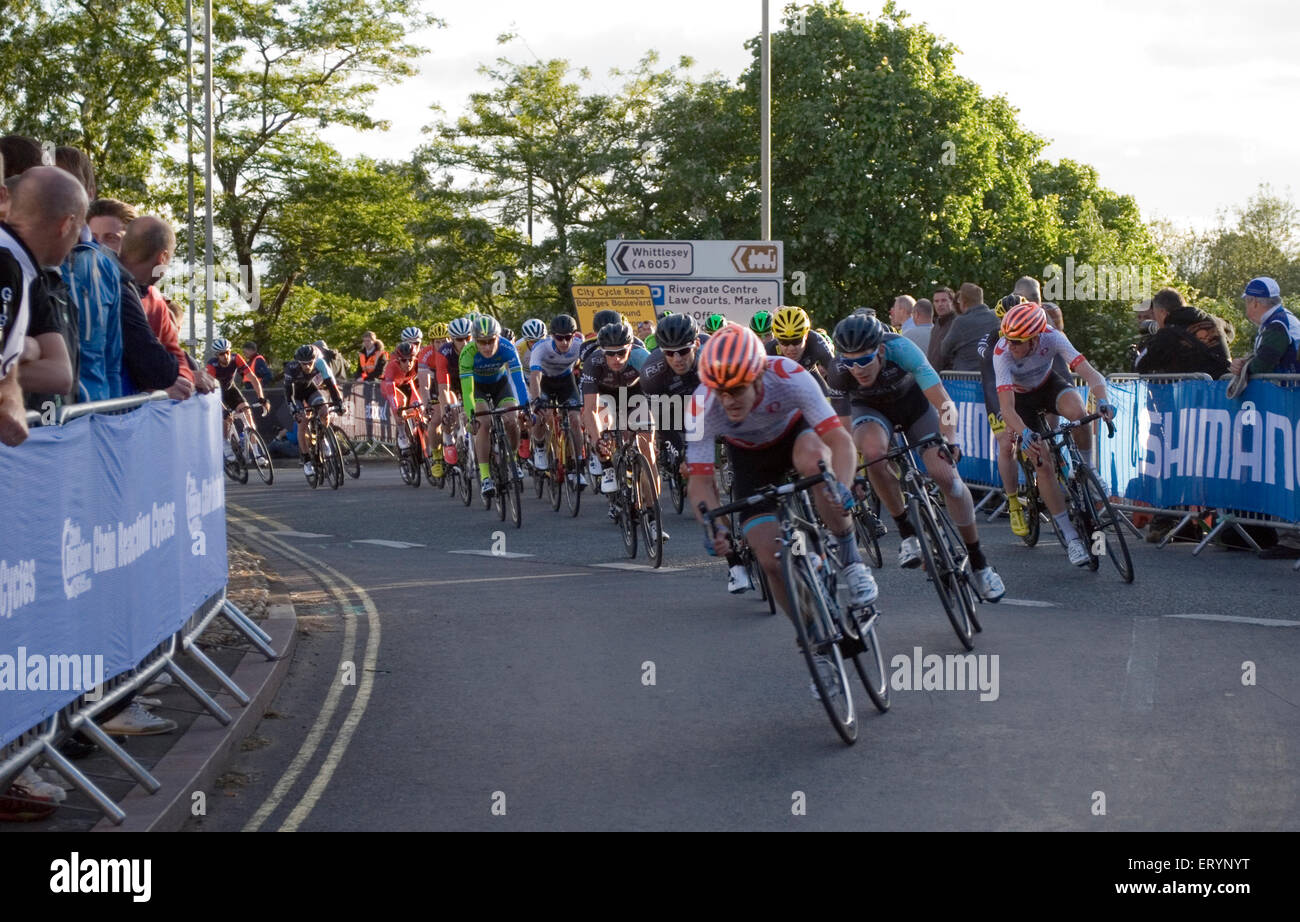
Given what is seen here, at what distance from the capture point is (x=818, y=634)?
23.3 feet

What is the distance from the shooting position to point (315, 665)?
30.6 ft

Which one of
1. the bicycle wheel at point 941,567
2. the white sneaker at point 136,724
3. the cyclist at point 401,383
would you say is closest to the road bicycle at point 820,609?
the bicycle wheel at point 941,567

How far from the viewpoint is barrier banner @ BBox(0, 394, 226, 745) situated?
538cm

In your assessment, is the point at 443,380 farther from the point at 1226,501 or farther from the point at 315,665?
the point at 315,665

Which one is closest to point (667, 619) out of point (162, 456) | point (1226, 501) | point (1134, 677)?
point (1134, 677)

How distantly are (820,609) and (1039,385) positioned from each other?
529 centimetres

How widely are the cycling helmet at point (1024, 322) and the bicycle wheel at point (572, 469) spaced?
7.14 metres

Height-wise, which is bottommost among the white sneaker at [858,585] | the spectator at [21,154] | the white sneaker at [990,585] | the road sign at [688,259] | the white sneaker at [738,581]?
the white sneaker at [990,585]

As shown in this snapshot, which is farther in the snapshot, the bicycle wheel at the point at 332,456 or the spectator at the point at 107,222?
the bicycle wheel at the point at 332,456

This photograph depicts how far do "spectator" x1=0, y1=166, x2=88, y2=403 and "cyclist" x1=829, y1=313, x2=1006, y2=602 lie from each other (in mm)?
4605

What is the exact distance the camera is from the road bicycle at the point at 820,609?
7059mm

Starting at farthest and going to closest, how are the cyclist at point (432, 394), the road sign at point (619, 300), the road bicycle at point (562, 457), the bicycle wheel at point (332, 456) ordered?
the road sign at point (619, 300)
the bicycle wheel at point (332, 456)
the cyclist at point (432, 394)
the road bicycle at point (562, 457)

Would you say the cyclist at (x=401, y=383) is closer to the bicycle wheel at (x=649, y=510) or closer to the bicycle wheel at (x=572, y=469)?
the bicycle wheel at (x=572, y=469)
